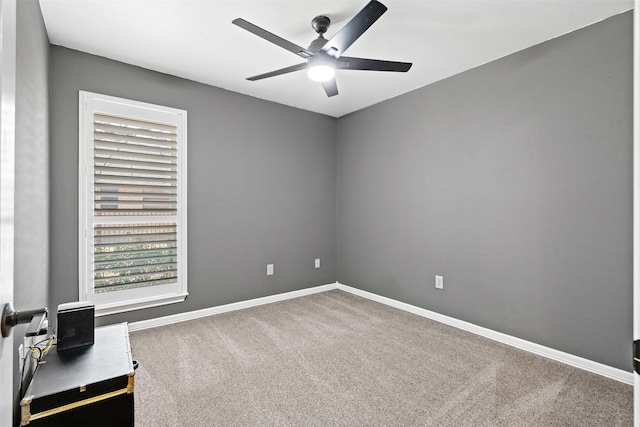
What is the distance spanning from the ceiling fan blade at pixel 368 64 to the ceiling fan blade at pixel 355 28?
7 centimetres

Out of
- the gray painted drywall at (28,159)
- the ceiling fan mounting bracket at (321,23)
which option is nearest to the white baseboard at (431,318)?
the gray painted drywall at (28,159)

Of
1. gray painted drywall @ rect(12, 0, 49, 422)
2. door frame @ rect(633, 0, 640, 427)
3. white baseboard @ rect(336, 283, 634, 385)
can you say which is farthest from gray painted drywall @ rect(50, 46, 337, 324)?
door frame @ rect(633, 0, 640, 427)

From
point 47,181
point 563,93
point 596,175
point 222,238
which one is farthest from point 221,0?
point 596,175

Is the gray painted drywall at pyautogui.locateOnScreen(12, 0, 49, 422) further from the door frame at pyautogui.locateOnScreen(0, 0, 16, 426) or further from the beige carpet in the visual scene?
the beige carpet

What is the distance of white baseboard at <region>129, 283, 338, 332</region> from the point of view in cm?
314

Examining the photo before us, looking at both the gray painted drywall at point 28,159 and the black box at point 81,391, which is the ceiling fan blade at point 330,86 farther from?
the black box at point 81,391

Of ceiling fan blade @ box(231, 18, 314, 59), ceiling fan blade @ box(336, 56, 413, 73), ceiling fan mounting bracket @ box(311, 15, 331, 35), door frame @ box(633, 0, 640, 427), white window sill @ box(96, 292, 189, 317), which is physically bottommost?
white window sill @ box(96, 292, 189, 317)

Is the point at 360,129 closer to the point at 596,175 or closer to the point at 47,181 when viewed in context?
the point at 596,175

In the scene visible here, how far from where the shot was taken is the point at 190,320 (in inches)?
132

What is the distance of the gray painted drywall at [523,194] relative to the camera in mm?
2271

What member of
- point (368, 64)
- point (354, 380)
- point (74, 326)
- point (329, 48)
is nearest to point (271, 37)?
point (329, 48)

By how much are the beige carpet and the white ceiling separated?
247 cm

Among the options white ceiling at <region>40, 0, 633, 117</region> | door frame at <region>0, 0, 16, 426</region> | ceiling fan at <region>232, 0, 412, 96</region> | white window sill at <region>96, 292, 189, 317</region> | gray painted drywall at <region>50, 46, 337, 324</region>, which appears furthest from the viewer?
white window sill at <region>96, 292, 189, 317</region>

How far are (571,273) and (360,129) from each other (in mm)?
2746
